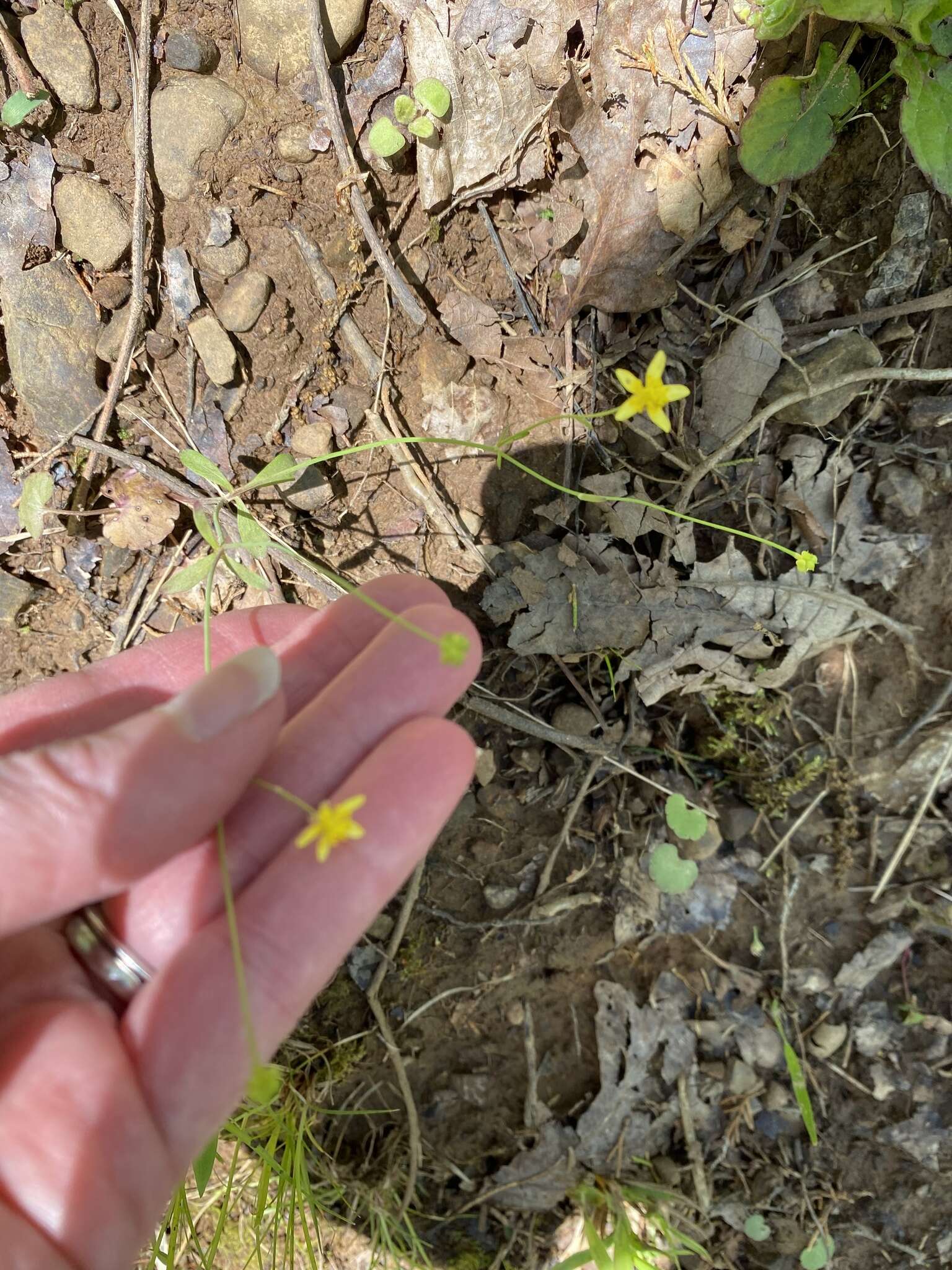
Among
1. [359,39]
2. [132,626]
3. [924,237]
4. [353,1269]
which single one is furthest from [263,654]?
[353,1269]

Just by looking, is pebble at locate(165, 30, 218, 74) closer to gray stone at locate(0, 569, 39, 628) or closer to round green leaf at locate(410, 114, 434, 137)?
round green leaf at locate(410, 114, 434, 137)

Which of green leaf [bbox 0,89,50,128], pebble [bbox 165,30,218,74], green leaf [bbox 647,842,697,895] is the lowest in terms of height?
green leaf [bbox 647,842,697,895]

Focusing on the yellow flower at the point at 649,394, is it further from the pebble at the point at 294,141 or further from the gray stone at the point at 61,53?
the gray stone at the point at 61,53

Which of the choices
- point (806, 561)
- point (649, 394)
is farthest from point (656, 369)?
point (806, 561)

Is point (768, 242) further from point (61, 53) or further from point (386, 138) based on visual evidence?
point (61, 53)

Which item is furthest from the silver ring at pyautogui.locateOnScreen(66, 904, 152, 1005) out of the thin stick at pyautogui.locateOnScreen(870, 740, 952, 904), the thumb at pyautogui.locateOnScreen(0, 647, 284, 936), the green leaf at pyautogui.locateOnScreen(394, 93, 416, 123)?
the thin stick at pyautogui.locateOnScreen(870, 740, 952, 904)

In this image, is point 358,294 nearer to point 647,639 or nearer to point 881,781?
point 647,639
